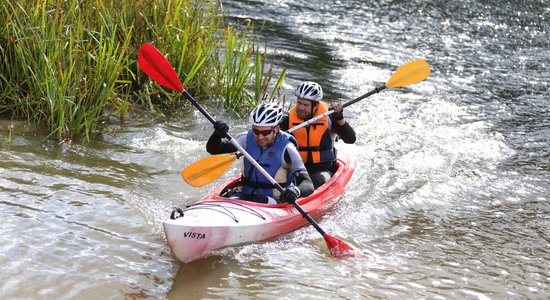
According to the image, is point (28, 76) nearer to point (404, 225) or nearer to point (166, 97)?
point (166, 97)

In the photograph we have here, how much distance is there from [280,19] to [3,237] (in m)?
9.33

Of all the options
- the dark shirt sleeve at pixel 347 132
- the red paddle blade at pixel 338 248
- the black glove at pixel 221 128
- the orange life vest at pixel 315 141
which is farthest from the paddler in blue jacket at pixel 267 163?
the dark shirt sleeve at pixel 347 132

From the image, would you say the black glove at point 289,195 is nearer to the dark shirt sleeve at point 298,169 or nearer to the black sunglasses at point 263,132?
the dark shirt sleeve at point 298,169

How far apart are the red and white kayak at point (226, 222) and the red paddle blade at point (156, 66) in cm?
99

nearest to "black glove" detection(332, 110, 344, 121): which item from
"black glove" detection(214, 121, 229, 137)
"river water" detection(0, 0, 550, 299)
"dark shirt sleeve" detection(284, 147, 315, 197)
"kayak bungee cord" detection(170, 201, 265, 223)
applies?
"river water" detection(0, 0, 550, 299)

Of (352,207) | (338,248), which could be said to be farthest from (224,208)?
(352,207)

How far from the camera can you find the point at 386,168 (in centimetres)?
761

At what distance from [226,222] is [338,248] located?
898 mm

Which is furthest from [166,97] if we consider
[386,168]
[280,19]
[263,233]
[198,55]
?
[280,19]

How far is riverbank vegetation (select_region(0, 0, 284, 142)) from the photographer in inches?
245

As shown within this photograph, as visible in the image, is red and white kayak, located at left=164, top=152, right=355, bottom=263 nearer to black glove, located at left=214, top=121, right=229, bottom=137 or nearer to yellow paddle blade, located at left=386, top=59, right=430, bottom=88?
black glove, located at left=214, top=121, right=229, bottom=137

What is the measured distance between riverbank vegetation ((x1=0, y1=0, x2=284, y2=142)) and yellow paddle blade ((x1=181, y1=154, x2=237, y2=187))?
53.2 inches

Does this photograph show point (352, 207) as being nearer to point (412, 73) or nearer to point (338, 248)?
point (338, 248)

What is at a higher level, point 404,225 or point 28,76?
point 28,76
